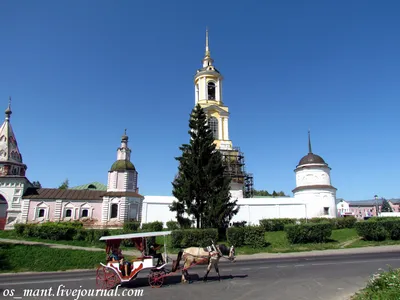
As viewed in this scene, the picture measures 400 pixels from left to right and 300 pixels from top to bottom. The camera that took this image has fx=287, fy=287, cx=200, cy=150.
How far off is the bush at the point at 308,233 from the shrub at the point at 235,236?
179 inches

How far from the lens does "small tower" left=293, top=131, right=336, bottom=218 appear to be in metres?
39.6

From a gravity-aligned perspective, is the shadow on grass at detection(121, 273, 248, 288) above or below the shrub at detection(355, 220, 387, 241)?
below

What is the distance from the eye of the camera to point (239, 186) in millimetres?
42969

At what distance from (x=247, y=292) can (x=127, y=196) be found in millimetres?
31668

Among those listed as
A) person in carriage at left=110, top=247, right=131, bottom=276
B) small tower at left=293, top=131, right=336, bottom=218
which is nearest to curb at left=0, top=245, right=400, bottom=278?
person in carriage at left=110, top=247, right=131, bottom=276

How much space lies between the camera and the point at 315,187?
4028 cm

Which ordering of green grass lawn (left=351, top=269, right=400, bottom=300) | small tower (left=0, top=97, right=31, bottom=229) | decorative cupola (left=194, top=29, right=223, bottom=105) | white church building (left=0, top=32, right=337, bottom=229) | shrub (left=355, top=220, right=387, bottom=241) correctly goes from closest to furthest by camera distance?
green grass lawn (left=351, top=269, right=400, bottom=300), shrub (left=355, top=220, right=387, bottom=241), white church building (left=0, top=32, right=337, bottom=229), small tower (left=0, top=97, right=31, bottom=229), decorative cupola (left=194, top=29, right=223, bottom=105)

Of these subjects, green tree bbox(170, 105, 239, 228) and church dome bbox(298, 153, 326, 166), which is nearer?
green tree bbox(170, 105, 239, 228)

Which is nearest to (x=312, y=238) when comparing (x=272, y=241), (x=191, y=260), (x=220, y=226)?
(x=272, y=241)

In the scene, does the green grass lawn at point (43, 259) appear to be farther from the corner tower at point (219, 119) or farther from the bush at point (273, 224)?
the corner tower at point (219, 119)

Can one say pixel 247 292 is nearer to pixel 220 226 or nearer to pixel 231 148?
pixel 220 226

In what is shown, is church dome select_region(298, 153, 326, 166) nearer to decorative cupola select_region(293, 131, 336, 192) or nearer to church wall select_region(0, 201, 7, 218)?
decorative cupola select_region(293, 131, 336, 192)

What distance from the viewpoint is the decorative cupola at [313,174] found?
4125cm

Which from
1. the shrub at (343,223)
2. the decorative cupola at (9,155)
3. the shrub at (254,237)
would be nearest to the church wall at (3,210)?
the decorative cupola at (9,155)
